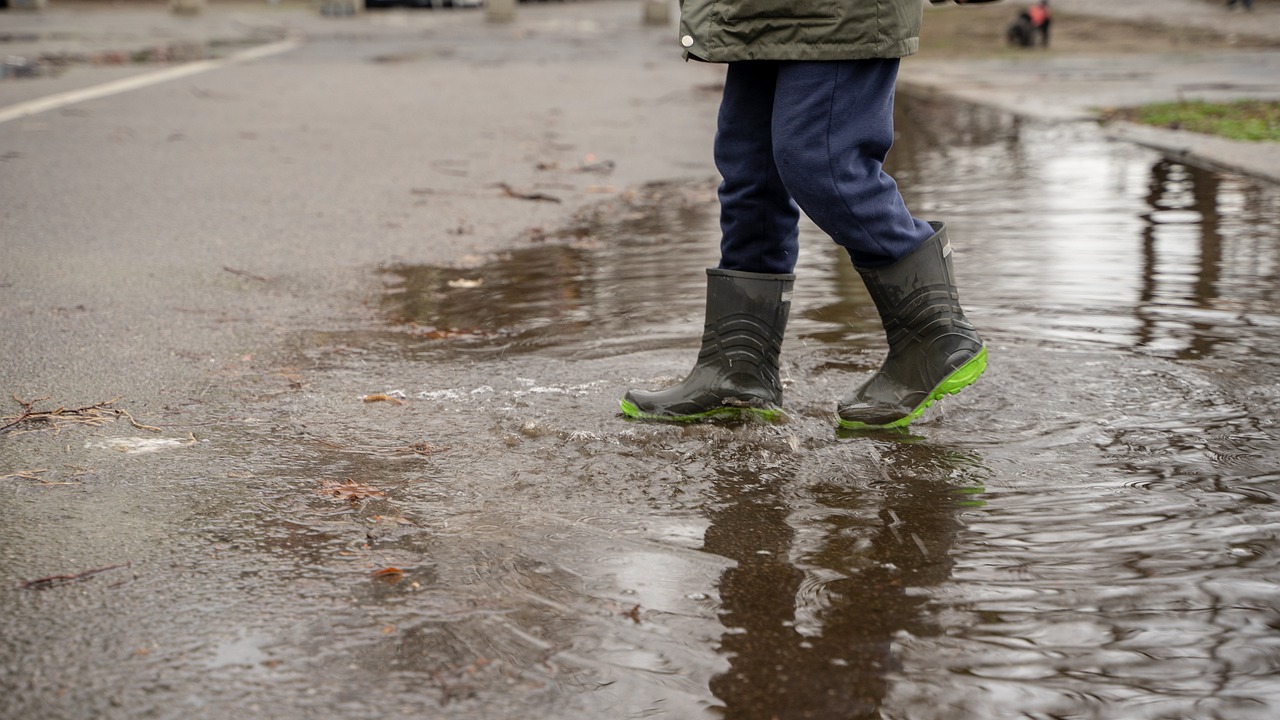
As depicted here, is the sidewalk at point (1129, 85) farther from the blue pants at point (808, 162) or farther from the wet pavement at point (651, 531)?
the blue pants at point (808, 162)

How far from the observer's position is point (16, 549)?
7.09 ft

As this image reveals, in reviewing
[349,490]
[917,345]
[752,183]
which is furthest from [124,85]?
[917,345]

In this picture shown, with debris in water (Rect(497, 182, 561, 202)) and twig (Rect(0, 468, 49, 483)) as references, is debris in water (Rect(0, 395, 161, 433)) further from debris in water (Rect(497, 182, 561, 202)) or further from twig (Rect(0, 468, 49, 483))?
debris in water (Rect(497, 182, 561, 202))

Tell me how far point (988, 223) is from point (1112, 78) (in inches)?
285

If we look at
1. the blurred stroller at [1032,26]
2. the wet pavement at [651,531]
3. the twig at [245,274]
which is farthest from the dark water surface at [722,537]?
the blurred stroller at [1032,26]

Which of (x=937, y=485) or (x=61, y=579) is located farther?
(x=937, y=485)

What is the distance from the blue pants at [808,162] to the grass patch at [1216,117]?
4.98 meters

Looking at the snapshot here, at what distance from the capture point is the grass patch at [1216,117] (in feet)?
23.5

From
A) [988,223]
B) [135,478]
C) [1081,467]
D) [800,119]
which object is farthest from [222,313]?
[988,223]

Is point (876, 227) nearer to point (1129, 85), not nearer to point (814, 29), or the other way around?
point (814, 29)

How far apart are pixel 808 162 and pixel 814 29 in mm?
265

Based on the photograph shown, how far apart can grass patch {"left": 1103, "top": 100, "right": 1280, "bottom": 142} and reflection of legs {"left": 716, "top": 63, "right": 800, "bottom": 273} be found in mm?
4976

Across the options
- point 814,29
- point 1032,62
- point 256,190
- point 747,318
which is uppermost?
point 814,29

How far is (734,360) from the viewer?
114 inches
